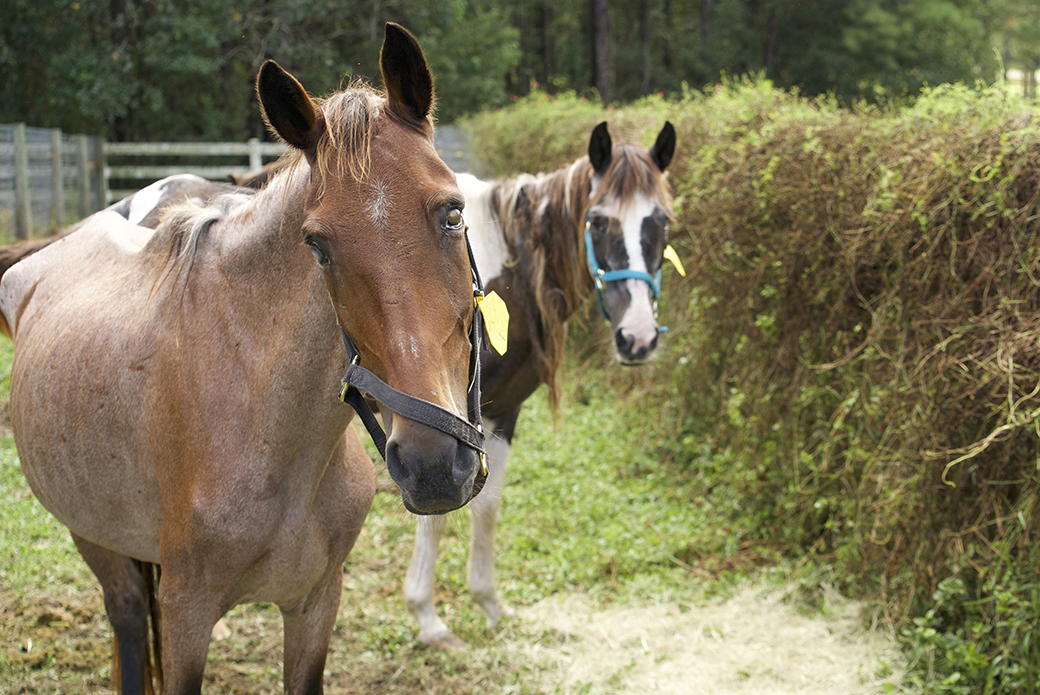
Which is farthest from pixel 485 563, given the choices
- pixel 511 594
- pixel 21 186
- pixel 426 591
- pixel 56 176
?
pixel 56 176

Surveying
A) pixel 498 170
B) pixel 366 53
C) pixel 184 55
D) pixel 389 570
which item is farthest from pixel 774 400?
pixel 366 53

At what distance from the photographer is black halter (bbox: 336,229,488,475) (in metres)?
1.30

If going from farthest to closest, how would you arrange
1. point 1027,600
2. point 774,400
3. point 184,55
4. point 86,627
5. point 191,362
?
point 184,55 → point 774,400 → point 86,627 → point 1027,600 → point 191,362

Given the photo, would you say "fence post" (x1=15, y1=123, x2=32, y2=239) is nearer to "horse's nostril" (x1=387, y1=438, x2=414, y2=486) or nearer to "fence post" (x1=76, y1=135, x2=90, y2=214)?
"fence post" (x1=76, y1=135, x2=90, y2=214)

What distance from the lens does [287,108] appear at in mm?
1498

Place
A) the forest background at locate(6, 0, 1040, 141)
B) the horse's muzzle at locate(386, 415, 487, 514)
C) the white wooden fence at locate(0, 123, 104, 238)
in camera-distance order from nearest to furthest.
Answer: the horse's muzzle at locate(386, 415, 487, 514)
the white wooden fence at locate(0, 123, 104, 238)
the forest background at locate(6, 0, 1040, 141)

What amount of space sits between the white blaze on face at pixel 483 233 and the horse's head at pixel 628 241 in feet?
1.38

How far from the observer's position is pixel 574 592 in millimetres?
4035

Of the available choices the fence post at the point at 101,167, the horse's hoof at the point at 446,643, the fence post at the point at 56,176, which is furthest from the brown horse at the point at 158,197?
the fence post at the point at 101,167

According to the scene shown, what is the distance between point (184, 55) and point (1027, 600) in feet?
55.0

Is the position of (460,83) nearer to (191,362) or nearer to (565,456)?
(565,456)

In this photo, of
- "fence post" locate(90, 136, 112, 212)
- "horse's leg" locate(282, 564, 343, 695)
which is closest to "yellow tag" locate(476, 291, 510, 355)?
"horse's leg" locate(282, 564, 343, 695)

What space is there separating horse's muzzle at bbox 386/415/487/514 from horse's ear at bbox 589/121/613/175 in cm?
252

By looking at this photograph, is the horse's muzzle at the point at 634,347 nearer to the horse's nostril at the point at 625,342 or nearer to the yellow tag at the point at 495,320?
the horse's nostril at the point at 625,342
